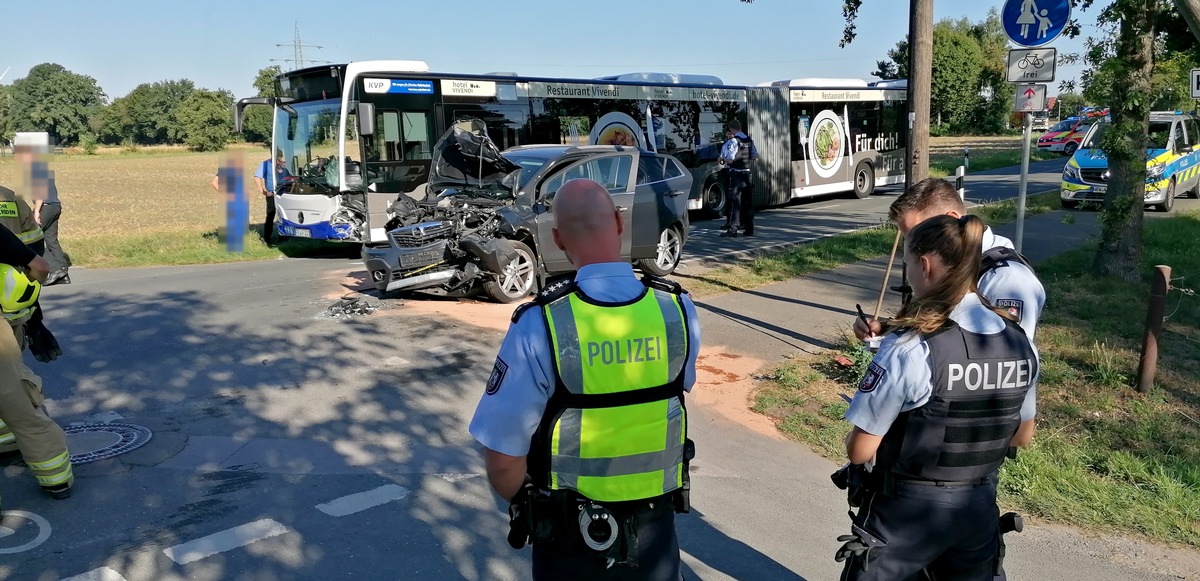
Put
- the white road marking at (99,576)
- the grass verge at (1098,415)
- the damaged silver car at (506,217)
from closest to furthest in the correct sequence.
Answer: the white road marking at (99,576) < the grass verge at (1098,415) < the damaged silver car at (506,217)

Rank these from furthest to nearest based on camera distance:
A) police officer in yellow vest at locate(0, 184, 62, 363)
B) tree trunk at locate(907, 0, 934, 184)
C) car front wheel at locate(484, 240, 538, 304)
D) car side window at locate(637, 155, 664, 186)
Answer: car side window at locate(637, 155, 664, 186) → tree trunk at locate(907, 0, 934, 184) → car front wheel at locate(484, 240, 538, 304) → police officer in yellow vest at locate(0, 184, 62, 363)

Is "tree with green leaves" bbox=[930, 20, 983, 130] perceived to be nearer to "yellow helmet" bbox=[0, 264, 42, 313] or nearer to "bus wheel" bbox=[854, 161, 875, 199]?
"bus wheel" bbox=[854, 161, 875, 199]

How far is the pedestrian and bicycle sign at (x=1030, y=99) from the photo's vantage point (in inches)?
282

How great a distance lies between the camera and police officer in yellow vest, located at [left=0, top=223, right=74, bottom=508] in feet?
14.6

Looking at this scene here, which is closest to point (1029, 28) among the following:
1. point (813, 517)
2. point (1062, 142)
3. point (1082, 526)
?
point (1082, 526)

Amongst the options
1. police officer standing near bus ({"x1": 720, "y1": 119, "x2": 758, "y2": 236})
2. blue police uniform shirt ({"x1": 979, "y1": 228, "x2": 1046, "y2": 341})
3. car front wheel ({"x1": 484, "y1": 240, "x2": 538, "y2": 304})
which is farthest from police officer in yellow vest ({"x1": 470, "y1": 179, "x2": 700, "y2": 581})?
police officer standing near bus ({"x1": 720, "y1": 119, "x2": 758, "y2": 236})

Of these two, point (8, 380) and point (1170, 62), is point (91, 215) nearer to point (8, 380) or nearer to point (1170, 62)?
point (8, 380)

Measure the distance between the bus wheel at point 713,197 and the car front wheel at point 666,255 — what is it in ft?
23.3

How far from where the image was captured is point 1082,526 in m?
4.42

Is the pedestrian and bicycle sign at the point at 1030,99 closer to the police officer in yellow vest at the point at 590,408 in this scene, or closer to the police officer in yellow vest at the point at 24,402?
the police officer in yellow vest at the point at 590,408

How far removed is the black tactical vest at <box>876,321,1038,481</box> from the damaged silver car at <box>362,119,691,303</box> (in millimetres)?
7191

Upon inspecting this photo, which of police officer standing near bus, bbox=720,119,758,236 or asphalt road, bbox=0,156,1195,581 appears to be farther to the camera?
police officer standing near bus, bbox=720,119,758,236

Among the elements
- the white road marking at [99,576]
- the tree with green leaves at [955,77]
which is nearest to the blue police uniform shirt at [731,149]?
the white road marking at [99,576]

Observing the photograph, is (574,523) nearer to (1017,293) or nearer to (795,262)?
(1017,293)
